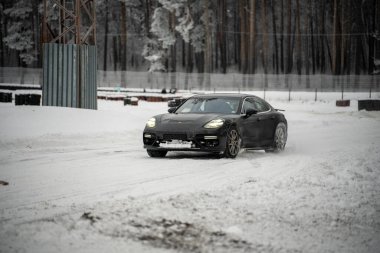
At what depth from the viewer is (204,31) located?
66.7 m

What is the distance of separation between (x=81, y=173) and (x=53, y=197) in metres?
2.25

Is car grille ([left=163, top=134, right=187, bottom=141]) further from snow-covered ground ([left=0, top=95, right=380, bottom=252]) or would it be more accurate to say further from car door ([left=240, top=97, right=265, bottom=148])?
car door ([left=240, top=97, right=265, bottom=148])

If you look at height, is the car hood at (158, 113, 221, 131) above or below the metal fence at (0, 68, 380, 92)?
below

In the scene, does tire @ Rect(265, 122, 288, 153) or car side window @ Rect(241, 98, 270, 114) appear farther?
tire @ Rect(265, 122, 288, 153)

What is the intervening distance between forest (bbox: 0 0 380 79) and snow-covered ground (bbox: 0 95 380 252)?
4702cm

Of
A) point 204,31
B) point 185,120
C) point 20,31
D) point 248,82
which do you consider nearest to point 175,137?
point 185,120

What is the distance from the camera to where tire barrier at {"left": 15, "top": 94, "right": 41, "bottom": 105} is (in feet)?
75.2

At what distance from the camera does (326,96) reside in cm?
4775

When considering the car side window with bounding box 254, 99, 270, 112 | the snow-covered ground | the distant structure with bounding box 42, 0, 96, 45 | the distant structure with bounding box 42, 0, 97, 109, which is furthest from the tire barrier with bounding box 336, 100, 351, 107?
the car side window with bounding box 254, 99, 270, 112

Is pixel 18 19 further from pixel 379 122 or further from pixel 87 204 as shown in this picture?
pixel 87 204

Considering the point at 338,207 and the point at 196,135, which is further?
the point at 196,135

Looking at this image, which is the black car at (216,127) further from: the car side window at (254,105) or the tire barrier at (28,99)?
the tire barrier at (28,99)

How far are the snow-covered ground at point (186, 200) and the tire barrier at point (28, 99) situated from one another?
831 cm

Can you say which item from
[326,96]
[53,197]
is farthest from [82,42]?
[326,96]
